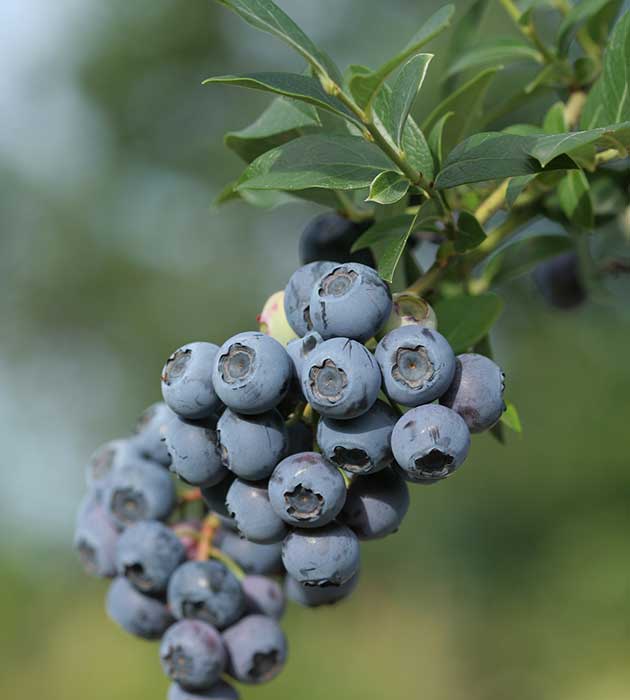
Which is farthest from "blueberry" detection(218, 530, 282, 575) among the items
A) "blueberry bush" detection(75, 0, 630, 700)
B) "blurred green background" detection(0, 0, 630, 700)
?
"blurred green background" detection(0, 0, 630, 700)

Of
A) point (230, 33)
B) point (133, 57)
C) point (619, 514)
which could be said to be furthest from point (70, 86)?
point (619, 514)

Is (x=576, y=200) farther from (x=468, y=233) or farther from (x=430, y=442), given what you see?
(x=430, y=442)

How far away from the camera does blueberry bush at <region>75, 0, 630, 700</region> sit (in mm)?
578

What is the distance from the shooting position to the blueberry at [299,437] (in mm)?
656

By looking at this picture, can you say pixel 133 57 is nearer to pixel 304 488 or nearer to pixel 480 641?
pixel 480 641

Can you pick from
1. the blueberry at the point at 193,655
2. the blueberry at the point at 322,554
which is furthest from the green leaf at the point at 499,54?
the blueberry at the point at 193,655

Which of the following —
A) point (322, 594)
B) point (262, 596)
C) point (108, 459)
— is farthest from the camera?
point (108, 459)

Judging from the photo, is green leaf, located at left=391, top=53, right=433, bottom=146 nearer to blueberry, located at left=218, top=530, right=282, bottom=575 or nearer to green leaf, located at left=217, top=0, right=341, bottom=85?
green leaf, located at left=217, top=0, right=341, bottom=85

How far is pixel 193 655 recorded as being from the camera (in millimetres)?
821

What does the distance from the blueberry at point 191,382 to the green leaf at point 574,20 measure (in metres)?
0.60

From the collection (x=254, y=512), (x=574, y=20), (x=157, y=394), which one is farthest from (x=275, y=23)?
(x=157, y=394)

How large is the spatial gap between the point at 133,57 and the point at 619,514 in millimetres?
7032

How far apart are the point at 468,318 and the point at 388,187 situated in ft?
0.56

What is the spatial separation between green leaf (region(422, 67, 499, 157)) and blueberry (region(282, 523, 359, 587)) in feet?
1.28
